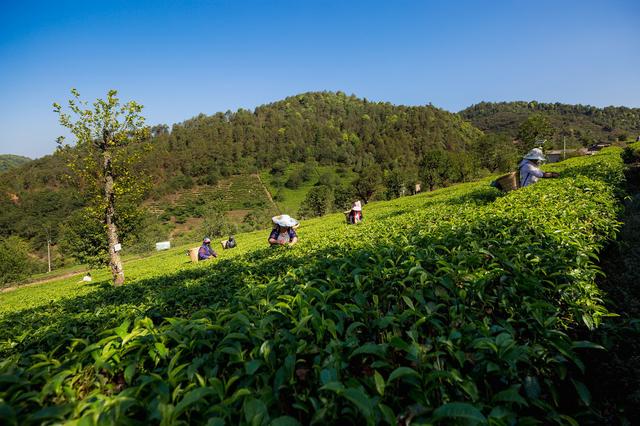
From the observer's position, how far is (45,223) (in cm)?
10969

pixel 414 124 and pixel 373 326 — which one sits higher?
pixel 414 124

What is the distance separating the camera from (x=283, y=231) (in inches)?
506

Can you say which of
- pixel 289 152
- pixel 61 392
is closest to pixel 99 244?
pixel 61 392

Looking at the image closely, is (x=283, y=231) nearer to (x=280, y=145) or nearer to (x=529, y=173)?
(x=529, y=173)

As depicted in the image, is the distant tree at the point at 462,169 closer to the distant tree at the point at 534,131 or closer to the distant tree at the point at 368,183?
the distant tree at the point at 534,131

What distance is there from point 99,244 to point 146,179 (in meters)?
16.1

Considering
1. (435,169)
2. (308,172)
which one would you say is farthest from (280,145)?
(435,169)

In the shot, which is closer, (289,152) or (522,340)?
(522,340)

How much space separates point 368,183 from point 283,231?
7111cm

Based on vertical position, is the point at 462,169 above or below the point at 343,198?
above

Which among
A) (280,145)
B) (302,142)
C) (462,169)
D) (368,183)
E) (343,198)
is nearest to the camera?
(462,169)

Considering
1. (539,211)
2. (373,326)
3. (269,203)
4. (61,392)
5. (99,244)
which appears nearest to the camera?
(61,392)

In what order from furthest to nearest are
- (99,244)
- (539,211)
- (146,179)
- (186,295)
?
(99,244), (146,179), (539,211), (186,295)

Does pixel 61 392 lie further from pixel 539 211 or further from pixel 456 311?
pixel 539 211
